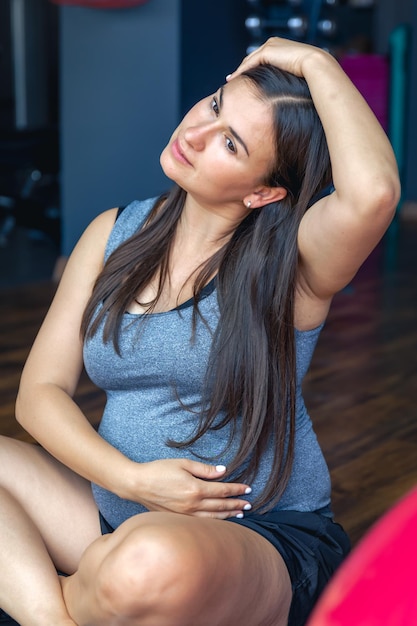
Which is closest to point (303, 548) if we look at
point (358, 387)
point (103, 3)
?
point (358, 387)

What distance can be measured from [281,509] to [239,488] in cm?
12

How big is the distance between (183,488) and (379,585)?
859 mm

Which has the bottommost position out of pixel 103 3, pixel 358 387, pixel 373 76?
pixel 358 387

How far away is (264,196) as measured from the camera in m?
1.61

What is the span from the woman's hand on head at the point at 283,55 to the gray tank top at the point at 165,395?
382mm

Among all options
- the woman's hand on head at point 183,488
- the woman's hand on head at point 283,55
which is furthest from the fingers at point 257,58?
the woman's hand on head at point 183,488

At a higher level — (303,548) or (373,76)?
(303,548)

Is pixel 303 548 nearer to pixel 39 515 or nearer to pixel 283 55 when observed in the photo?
pixel 39 515

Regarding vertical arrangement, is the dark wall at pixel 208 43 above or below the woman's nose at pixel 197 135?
below

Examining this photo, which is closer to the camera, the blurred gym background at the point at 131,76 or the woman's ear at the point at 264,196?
the woman's ear at the point at 264,196

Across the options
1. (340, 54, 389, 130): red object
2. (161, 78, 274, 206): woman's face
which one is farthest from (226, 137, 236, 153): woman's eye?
(340, 54, 389, 130): red object

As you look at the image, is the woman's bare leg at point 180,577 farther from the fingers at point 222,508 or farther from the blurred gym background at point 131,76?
the blurred gym background at point 131,76

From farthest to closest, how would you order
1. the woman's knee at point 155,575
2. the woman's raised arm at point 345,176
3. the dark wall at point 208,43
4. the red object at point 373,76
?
the red object at point 373,76 < the dark wall at point 208,43 < the woman's raised arm at point 345,176 < the woman's knee at point 155,575

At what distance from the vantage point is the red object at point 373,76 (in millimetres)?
7664
